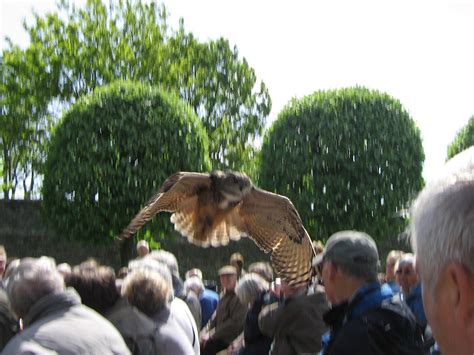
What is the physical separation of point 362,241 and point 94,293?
1587mm

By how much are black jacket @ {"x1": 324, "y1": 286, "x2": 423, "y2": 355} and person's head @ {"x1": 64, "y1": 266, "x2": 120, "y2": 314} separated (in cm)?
146

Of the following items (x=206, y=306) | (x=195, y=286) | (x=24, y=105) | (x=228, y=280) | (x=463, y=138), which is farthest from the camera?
(x=24, y=105)

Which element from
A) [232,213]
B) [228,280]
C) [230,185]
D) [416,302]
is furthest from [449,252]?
[228,280]

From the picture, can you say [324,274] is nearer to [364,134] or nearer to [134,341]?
[134,341]

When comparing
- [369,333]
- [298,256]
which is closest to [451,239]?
[369,333]

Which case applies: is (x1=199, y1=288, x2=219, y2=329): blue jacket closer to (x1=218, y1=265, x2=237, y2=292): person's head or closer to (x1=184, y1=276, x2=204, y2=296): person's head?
(x1=184, y1=276, x2=204, y2=296): person's head

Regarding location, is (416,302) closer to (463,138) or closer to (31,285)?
(31,285)

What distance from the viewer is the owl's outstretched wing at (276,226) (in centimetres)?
758

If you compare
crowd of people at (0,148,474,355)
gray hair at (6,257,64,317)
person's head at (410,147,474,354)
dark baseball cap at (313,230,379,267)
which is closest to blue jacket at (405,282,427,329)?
crowd of people at (0,148,474,355)

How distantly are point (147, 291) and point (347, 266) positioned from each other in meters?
1.32

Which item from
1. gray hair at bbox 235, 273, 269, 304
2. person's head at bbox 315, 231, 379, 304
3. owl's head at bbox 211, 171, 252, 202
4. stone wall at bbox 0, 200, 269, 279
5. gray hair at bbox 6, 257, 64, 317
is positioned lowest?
stone wall at bbox 0, 200, 269, 279

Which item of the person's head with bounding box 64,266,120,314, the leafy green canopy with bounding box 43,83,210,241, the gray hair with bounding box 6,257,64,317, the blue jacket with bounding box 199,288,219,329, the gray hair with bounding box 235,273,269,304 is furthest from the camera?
the leafy green canopy with bounding box 43,83,210,241

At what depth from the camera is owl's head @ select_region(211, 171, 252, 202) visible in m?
7.71

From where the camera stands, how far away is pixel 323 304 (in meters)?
5.36
